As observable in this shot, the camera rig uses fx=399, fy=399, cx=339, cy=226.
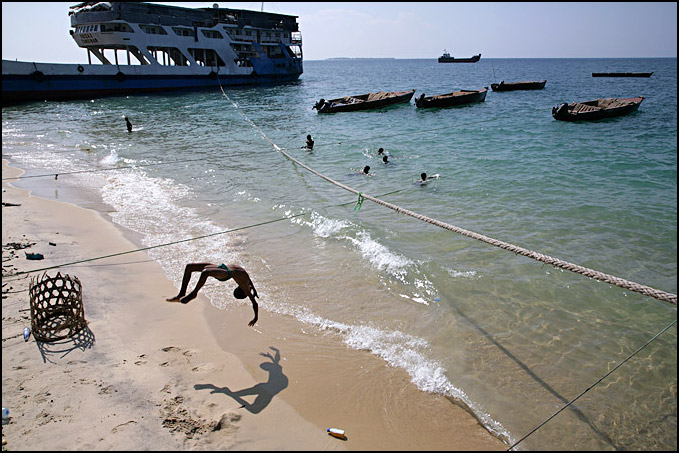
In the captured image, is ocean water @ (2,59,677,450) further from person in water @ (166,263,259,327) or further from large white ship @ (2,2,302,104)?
large white ship @ (2,2,302,104)

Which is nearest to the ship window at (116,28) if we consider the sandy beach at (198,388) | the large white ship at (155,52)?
the large white ship at (155,52)

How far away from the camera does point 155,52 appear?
4297 cm

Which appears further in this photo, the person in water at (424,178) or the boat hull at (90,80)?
the boat hull at (90,80)

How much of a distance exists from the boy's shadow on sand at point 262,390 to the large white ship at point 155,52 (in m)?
43.0

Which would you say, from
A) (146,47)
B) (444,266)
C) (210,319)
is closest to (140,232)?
(210,319)

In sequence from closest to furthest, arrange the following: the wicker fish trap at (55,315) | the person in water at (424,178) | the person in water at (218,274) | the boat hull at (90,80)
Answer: the person in water at (218,274), the wicker fish trap at (55,315), the person in water at (424,178), the boat hull at (90,80)

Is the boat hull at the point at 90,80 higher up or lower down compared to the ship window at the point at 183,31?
lower down

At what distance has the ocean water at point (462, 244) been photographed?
4.93 m

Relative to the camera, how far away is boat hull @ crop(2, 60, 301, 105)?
117 ft

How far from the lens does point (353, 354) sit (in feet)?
17.4

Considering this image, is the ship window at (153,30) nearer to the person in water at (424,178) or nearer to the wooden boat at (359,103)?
the wooden boat at (359,103)

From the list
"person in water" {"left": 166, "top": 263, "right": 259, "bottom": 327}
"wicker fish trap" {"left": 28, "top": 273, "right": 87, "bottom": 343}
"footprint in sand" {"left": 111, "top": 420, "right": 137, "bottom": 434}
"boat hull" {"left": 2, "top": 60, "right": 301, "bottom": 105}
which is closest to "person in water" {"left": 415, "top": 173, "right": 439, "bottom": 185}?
"person in water" {"left": 166, "top": 263, "right": 259, "bottom": 327}

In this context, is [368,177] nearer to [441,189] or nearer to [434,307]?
[441,189]

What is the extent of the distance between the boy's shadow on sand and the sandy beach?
12 mm
